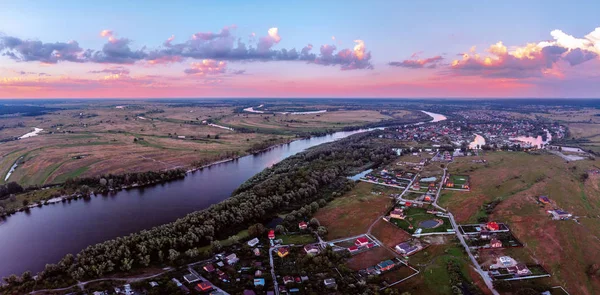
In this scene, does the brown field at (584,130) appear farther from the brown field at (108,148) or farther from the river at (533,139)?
the brown field at (108,148)

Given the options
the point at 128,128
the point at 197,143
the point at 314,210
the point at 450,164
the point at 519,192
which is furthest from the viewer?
the point at 128,128

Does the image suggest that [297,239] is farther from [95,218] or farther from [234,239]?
[95,218]

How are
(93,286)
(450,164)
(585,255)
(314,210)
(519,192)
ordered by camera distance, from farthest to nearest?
(450,164), (519,192), (314,210), (585,255), (93,286)

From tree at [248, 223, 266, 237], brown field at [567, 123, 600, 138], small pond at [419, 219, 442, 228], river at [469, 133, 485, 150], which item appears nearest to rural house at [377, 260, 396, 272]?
small pond at [419, 219, 442, 228]

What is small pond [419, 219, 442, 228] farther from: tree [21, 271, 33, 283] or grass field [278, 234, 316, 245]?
tree [21, 271, 33, 283]

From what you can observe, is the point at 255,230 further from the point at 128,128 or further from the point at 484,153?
the point at 128,128

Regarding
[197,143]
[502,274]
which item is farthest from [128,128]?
[502,274]

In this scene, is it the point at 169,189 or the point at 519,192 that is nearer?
the point at 519,192
